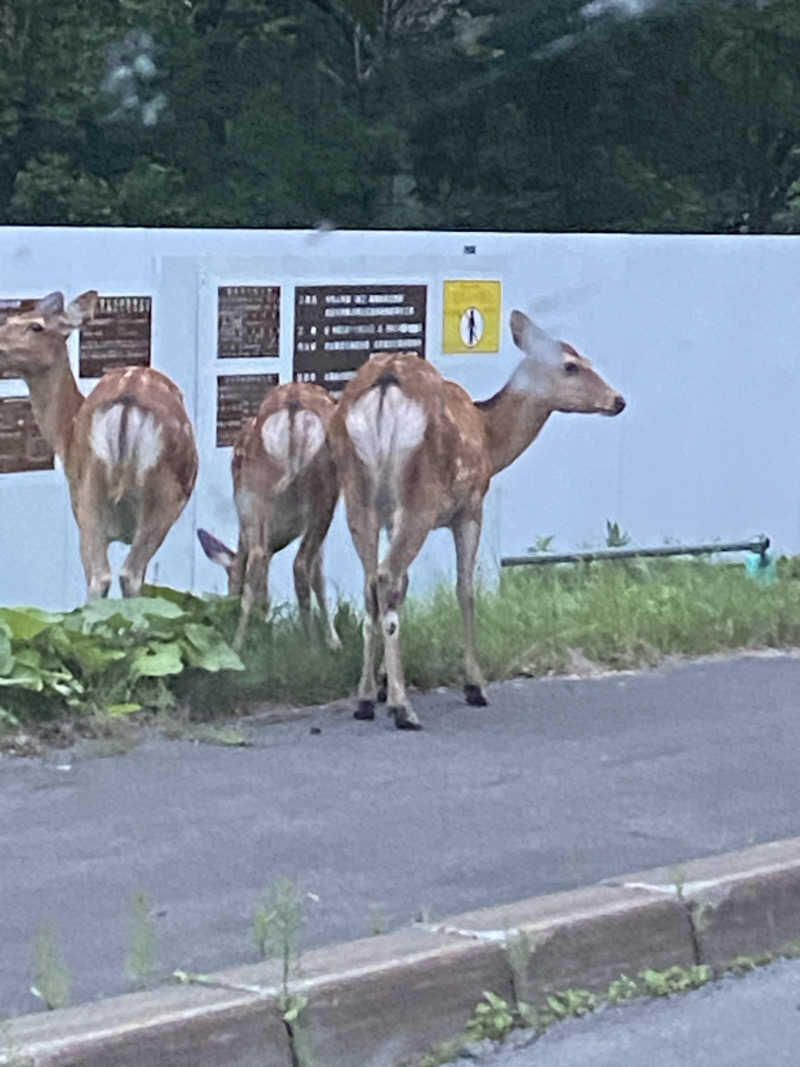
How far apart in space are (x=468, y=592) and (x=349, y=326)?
242 cm

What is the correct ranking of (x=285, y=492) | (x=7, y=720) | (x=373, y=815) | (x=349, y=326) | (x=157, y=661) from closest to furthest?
(x=373, y=815) < (x=7, y=720) < (x=157, y=661) < (x=285, y=492) < (x=349, y=326)

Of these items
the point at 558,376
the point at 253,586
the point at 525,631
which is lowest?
the point at 525,631

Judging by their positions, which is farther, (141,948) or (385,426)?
(385,426)

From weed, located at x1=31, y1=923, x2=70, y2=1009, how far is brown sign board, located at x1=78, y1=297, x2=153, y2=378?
4.60m

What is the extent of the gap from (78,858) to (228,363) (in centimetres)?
423

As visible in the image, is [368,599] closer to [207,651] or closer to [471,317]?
[207,651]

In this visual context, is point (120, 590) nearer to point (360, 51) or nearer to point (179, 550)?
point (179, 550)

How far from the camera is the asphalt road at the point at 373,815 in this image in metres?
6.19

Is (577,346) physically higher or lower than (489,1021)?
higher

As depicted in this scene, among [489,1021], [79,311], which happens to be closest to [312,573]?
[79,311]

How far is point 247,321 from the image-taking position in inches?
417

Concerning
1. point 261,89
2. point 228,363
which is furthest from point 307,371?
point 261,89

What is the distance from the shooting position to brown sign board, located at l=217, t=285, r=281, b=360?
1051cm

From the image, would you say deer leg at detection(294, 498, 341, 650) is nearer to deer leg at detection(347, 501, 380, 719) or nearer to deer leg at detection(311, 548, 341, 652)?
deer leg at detection(311, 548, 341, 652)
